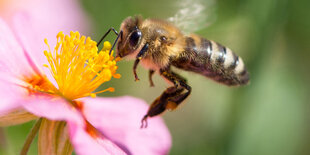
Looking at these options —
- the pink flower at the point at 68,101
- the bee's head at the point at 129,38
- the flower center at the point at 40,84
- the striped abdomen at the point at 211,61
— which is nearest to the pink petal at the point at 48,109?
the pink flower at the point at 68,101

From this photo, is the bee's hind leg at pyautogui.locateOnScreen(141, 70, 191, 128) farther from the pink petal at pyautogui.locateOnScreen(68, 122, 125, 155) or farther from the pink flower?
the pink petal at pyautogui.locateOnScreen(68, 122, 125, 155)

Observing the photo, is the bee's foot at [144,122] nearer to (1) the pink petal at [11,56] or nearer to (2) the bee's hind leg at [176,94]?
(2) the bee's hind leg at [176,94]

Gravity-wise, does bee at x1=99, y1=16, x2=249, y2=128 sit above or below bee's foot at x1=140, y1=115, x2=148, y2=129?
above

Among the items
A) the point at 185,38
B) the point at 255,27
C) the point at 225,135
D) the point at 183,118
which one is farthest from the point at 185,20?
the point at 183,118

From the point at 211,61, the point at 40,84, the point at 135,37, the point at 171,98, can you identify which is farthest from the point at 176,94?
the point at 40,84

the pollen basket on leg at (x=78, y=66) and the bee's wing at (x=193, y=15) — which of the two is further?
the bee's wing at (x=193, y=15)

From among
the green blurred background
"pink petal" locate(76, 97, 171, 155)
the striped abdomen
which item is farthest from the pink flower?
the green blurred background
